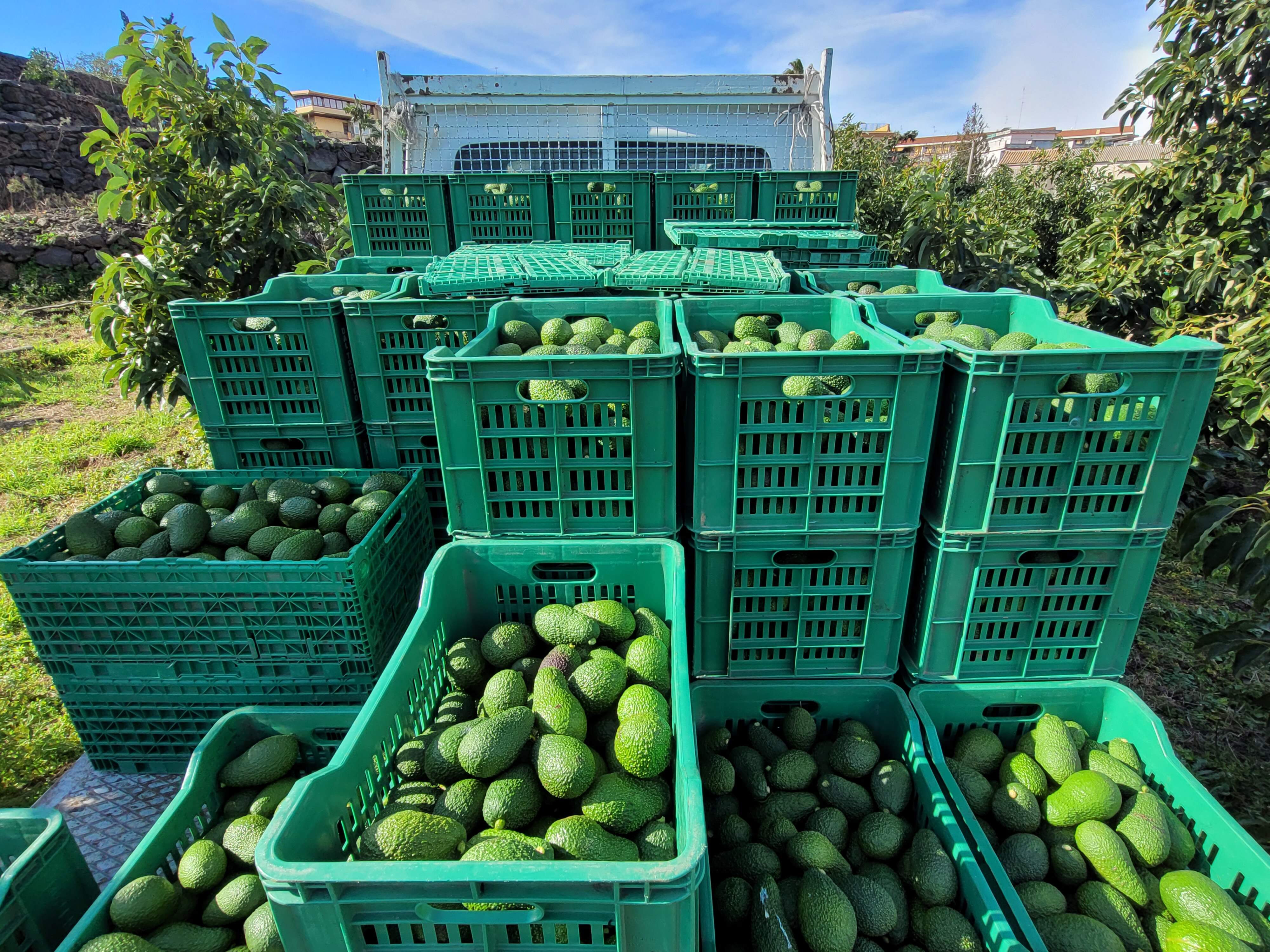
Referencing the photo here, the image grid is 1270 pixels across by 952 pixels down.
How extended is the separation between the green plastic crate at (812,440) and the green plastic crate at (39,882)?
2.23 metres

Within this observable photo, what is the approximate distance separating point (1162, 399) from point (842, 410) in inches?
41.9

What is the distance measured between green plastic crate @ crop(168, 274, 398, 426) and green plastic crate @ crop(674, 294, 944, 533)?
1946 mm

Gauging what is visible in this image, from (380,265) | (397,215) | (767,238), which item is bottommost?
(380,265)

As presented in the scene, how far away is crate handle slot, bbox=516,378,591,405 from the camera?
2.49 metres

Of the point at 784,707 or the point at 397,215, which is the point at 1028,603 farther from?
the point at 397,215

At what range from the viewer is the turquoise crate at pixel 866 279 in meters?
4.18

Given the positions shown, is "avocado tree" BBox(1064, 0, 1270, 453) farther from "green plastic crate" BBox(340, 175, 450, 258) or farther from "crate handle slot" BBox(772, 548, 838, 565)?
"green plastic crate" BBox(340, 175, 450, 258)

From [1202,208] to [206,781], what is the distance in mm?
7696

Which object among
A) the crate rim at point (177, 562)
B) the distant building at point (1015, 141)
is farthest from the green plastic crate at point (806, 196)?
the distant building at point (1015, 141)

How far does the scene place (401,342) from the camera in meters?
3.51

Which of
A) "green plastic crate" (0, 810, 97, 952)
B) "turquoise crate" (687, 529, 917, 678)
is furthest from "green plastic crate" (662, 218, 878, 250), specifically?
"green plastic crate" (0, 810, 97, 952)

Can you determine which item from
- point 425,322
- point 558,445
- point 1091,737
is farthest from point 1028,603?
point 425,322

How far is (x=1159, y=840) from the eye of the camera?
2.22 metres

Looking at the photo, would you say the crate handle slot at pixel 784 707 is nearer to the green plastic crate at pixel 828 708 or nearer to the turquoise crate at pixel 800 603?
the green plastic crate at pixel 828 708
